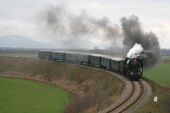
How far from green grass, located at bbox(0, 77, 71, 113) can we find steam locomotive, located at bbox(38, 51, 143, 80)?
32.1 ft

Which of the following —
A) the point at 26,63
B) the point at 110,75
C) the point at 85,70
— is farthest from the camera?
the point at 26,63

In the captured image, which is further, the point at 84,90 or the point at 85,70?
the point at 85,70

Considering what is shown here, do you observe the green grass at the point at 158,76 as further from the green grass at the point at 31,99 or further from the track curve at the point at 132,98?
the green grass at the point at 31,99

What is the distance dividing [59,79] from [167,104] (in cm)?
4675

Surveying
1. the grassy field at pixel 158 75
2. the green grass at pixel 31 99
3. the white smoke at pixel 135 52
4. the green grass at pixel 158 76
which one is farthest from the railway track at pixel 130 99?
the green grass at pixel 158 76

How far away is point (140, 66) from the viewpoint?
5569cm

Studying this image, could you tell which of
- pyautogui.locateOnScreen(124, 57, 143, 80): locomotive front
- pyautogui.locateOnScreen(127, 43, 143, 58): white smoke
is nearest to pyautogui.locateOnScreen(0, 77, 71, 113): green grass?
pyautogui.locateOnScreen(124, 57, 143, 80): locomotive front

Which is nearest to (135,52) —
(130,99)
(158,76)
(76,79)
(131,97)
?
(131,97)

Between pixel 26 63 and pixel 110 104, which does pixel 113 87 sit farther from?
pixel 26 63

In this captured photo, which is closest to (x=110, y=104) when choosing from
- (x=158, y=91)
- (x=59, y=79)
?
(x=158, y=91)

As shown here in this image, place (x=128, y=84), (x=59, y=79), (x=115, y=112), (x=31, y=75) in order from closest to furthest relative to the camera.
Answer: (x=115, y=112) → (x=128, y=84) → (x=59, y=79) → (x=31, y=75)

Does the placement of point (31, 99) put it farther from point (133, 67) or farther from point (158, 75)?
point (158, 75)

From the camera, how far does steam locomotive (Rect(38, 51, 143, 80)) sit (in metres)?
55.8

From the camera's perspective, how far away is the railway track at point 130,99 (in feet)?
126
